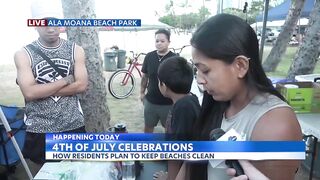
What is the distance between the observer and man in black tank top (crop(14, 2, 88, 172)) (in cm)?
200

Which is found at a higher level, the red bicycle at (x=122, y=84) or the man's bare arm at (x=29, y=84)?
the man's bare arm at (x=29, y=84)

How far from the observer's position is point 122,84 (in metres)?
7.55

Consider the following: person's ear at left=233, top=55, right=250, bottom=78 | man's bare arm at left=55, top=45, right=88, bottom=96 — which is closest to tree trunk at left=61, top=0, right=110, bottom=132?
man's bare arm at left=55, top=45, right=88, bottom=96

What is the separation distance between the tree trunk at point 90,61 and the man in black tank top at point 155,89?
498 millimetres

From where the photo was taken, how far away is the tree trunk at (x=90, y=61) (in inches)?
125

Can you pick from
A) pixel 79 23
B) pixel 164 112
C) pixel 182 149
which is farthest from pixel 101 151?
pixel 164 112

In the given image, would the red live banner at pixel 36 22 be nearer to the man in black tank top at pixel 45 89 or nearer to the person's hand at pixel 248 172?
the man in black tank top at pixel 45 89

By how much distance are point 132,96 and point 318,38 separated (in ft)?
13.6

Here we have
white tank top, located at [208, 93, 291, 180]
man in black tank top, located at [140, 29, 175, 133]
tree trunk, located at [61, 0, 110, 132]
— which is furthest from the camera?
man in black tank top, located at [140, 29, 175, 133]

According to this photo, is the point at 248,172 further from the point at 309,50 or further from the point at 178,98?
the point at 309,50

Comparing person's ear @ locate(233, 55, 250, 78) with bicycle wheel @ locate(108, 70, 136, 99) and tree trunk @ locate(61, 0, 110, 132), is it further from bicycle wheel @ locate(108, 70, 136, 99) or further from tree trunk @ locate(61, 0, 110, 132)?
bicycle wheel @ locate(108, 70, 136, 99)

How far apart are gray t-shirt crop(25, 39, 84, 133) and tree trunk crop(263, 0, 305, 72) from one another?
8729 mm

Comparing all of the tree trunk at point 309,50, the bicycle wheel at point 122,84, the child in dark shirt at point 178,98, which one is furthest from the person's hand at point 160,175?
the bicycle wheel at point 122,84

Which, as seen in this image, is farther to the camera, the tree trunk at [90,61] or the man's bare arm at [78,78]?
the tree trunk at [90,61]
